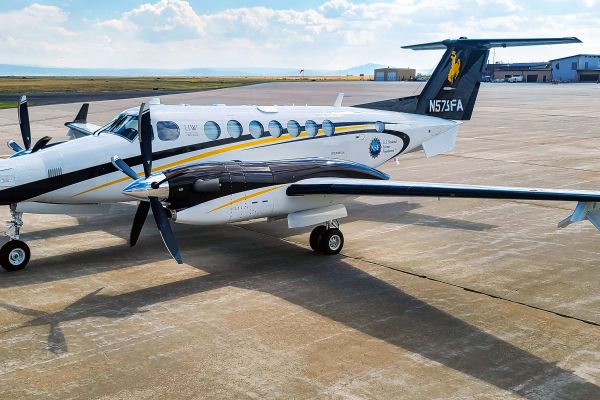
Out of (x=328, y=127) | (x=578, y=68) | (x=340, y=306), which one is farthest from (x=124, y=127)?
(x=578, y=68)

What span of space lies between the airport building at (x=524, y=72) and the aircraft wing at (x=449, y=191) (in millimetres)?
156490

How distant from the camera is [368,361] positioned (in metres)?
8.06

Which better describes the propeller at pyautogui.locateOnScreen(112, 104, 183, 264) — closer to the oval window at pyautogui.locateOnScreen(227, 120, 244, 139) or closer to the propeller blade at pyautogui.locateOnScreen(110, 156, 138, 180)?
the propeller blade at pyautogui.locateOnScreen(110, 156, 138, 180)

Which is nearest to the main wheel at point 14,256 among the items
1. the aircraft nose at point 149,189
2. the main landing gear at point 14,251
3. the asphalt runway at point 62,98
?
the main landing gear at point 14,251

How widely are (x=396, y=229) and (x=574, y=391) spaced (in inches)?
325

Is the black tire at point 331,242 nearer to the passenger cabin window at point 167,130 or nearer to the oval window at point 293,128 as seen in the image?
the oval window at point 293,128

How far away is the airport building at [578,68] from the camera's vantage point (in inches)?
5891

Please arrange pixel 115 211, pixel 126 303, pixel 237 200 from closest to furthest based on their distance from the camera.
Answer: pixel 126 303, pixel 237 200, pixel 115 211

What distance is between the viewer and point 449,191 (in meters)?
11.4

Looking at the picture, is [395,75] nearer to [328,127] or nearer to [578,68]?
[578,68]

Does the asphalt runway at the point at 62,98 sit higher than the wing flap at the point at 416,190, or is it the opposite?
the asphalt runway at the point at 62,98

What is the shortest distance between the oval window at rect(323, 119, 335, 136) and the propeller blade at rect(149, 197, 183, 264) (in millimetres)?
5582

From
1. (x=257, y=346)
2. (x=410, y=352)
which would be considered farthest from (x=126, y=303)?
(x=410, y=352)

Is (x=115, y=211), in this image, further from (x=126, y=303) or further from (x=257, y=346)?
(x=257, y=346)
